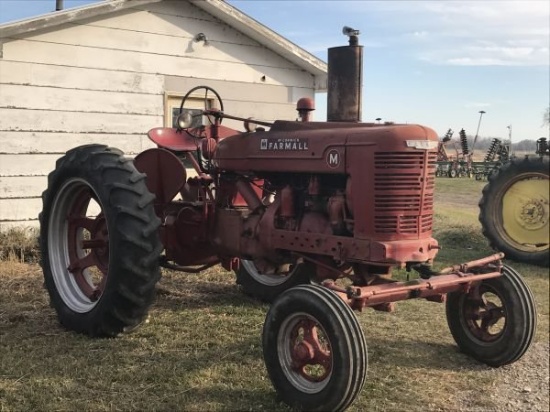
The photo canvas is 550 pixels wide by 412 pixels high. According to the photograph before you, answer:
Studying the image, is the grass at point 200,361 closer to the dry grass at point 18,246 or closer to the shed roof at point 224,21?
the dry grass at point 18,246

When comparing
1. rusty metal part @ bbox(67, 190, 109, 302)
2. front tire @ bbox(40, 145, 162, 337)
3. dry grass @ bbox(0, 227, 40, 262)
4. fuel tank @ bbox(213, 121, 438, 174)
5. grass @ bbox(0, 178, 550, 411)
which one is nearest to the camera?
grass @ bbox(0, 178, 550, 411)

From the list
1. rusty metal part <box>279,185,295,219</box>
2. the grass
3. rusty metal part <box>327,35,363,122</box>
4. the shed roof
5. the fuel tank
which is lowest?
the grass

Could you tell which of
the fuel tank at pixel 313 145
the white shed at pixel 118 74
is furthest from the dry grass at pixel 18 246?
the fuel tank at pixel 313 145

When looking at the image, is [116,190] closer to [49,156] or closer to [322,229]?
[322,229]

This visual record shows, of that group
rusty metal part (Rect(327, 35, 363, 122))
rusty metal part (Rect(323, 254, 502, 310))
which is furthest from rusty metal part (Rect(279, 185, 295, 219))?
rusty metal part (Rect(323, 254, 502, 310))

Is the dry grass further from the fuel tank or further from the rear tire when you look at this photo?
the rear tire

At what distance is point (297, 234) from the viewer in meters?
3.85

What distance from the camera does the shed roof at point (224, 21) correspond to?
6.54 m

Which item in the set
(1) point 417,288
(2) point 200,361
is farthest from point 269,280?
(1) point 417,288

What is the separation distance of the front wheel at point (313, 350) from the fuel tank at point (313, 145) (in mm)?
851

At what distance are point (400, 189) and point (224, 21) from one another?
5.52 metres

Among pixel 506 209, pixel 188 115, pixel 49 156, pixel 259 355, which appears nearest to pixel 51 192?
pixel 188 115

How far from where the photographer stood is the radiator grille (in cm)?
331

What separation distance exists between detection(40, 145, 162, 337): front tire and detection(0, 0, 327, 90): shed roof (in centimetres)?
283
